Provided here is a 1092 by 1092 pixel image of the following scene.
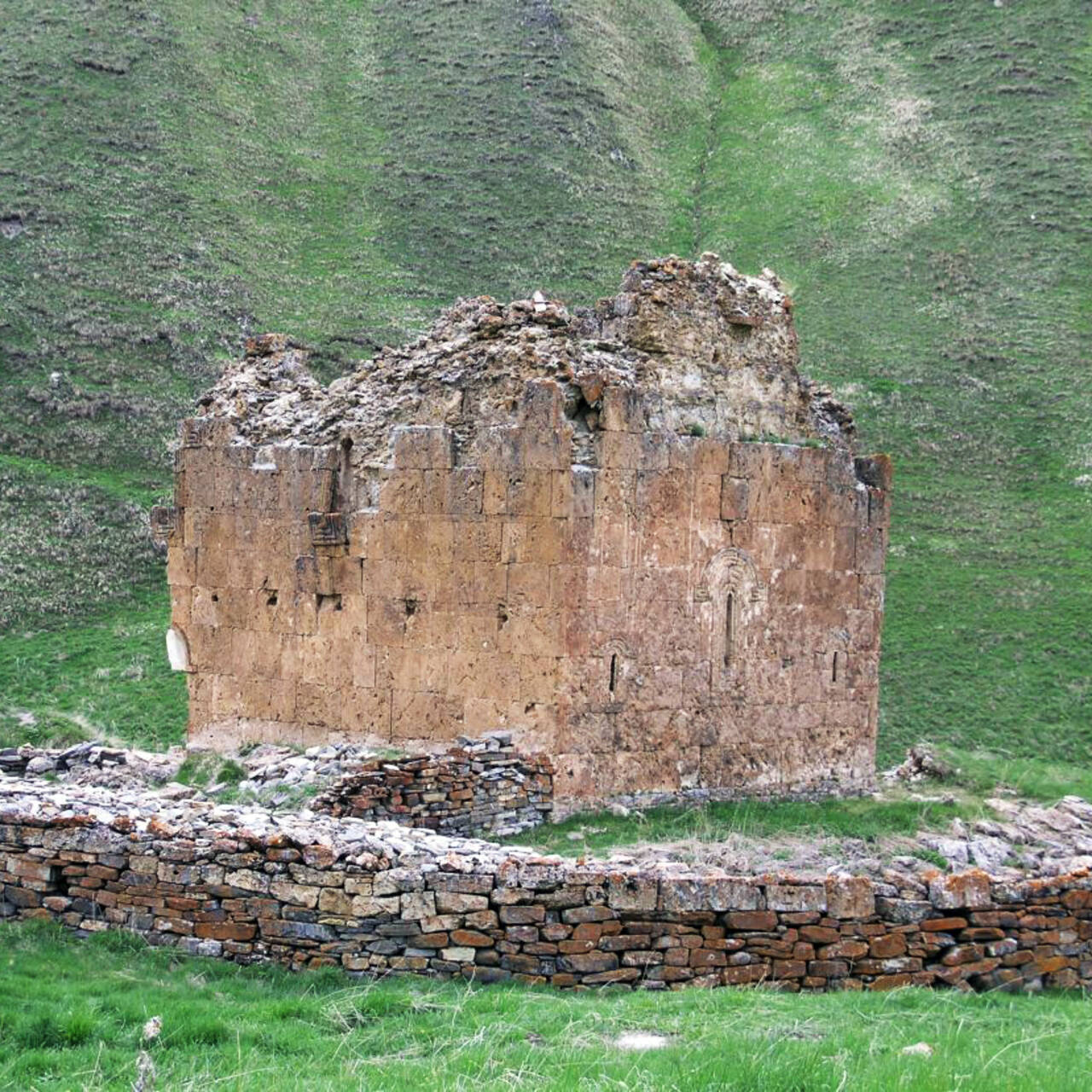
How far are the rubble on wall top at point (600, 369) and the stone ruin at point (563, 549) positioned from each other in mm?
30

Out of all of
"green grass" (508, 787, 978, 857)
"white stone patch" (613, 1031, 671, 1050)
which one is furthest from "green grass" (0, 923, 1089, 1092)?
"green grass" (508, 787, 978, 857)

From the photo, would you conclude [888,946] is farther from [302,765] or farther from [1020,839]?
[302,765]

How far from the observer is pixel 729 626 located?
543 inches

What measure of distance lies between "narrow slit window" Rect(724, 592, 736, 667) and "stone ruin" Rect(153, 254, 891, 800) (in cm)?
3

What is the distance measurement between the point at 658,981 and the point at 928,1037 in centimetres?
158

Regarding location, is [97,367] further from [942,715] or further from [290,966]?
[290,966]

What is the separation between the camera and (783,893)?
24.7 ft

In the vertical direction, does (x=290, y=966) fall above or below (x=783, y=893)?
below

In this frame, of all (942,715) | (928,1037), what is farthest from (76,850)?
(942,715)

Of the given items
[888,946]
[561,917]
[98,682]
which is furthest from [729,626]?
[98,682]

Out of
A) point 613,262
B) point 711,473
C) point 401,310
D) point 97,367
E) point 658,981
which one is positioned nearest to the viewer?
point 658,981

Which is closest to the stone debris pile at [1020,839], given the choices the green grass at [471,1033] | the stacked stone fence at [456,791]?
the green grass at [471,1033]

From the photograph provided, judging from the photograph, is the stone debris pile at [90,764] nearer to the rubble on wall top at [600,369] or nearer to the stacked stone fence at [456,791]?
the stacked stone fence at [456,791]

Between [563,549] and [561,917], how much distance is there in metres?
5.32
